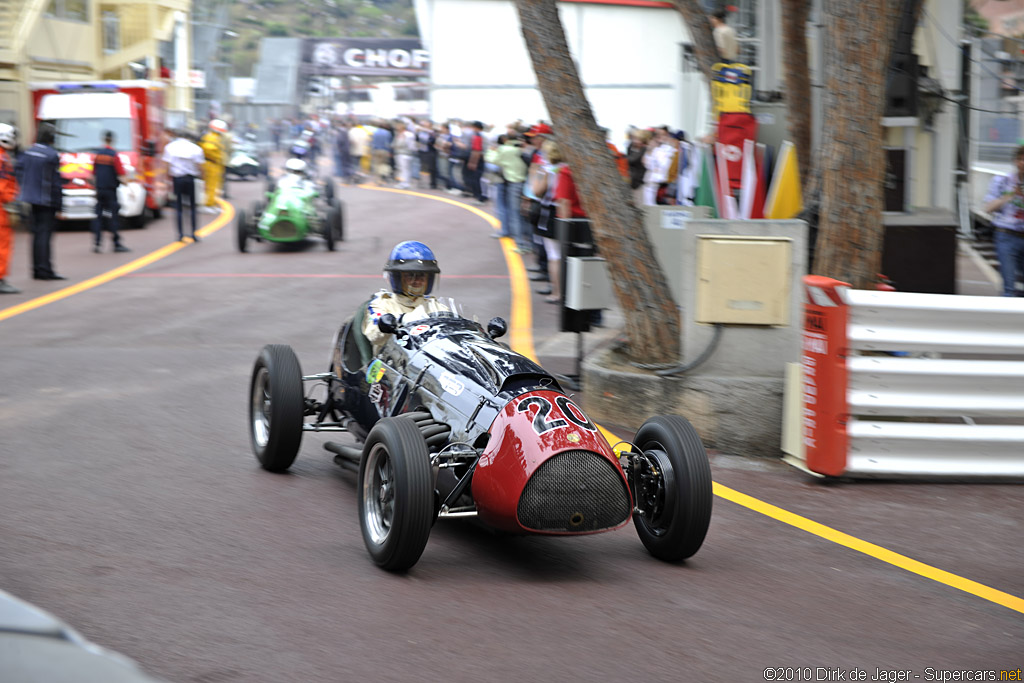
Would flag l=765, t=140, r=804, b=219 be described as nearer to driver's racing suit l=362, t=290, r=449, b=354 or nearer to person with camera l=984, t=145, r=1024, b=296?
person with camera l=984, t=145, r=1024, b=296

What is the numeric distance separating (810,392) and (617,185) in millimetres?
2527

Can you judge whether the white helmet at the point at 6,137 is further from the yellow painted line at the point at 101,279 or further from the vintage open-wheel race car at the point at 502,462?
the vintage open-wheel race car at the point at 502,462

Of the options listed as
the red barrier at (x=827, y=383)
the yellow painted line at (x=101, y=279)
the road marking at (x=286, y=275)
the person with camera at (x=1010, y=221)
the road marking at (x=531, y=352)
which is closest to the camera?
the road marking at (x=531, y=352)

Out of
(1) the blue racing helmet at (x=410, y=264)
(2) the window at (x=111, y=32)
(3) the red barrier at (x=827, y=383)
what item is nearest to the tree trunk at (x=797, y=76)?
(3) the red barrier at (x=827, y=383)

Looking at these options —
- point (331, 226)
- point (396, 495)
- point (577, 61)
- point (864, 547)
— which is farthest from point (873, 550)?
point (577, 61)

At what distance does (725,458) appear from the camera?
7738 millimetres

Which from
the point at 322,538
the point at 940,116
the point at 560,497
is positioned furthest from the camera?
the point at 940,116

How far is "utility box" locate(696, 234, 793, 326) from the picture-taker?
25.7 ft

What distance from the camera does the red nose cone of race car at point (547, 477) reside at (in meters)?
5.12

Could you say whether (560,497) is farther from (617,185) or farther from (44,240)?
(44,240)

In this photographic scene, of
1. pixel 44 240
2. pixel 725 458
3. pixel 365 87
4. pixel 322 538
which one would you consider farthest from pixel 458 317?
pixel 365 87

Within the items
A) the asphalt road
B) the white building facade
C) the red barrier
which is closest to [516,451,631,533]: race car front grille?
the asphalt road

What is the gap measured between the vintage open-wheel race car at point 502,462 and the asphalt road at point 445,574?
0.25 meters

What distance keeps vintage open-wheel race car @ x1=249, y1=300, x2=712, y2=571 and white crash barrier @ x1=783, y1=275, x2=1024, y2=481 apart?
1897 mm
